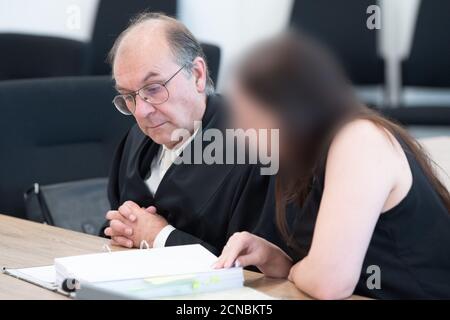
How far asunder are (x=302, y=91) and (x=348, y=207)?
0.75 ft

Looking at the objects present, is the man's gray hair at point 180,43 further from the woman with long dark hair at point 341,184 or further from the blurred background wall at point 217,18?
the blurred background wall at point 217,18

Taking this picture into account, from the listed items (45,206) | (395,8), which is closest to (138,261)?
(45,206)

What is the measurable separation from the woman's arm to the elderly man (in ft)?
1.73

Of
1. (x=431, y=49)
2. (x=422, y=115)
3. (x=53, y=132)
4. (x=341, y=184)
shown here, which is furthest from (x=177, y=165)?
(x=431, y=49)

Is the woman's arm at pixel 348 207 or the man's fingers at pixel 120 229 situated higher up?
the woman's arm at pixel 348 207

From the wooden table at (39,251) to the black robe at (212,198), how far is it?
0.22 metres

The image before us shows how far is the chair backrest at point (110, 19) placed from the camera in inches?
182

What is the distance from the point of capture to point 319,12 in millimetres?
4375

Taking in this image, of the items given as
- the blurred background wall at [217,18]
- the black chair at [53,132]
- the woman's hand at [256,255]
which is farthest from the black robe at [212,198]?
the blurred background wall at [217,18]

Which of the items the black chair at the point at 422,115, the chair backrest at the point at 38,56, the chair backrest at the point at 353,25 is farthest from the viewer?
the chair backrest at the point at 38,56

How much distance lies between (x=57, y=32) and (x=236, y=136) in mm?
3220

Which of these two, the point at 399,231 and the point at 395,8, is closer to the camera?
the point at 399,231
